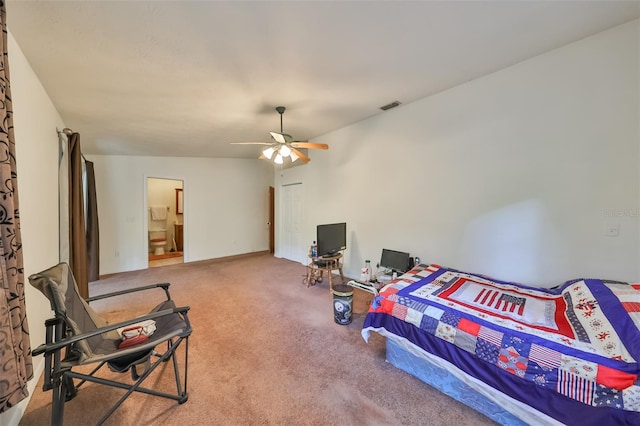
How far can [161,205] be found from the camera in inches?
274

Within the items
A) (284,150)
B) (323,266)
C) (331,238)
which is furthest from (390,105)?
(323,266)

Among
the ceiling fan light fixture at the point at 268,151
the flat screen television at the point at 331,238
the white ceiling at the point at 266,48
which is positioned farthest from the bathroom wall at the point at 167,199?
the flat screen television at the point at 331,238

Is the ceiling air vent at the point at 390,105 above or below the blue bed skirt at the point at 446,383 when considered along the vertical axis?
above

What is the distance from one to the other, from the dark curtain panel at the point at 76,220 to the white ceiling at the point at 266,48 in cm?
45

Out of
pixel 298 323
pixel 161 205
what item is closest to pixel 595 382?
pixel 298 323

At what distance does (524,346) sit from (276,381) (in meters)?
1.69

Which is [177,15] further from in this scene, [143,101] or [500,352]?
[500,352]

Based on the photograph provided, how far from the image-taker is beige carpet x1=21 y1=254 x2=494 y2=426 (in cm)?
159

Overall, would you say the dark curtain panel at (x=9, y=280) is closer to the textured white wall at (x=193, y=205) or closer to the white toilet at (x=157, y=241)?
the textured white wall at (x=193, y=205)

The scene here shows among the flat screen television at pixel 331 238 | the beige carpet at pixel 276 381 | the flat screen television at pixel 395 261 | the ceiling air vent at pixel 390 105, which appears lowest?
the beige carpet at pixel 276 381

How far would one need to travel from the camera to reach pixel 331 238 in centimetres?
376

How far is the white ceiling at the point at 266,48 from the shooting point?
5.17 feet

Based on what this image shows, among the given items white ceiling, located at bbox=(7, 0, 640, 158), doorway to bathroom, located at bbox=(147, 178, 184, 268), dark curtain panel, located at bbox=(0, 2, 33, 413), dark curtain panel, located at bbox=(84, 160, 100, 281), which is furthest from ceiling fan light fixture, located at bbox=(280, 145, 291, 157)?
doorway to bathroom, located at bbox=(147, 178, 184, 268)

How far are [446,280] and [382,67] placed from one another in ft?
7.05
